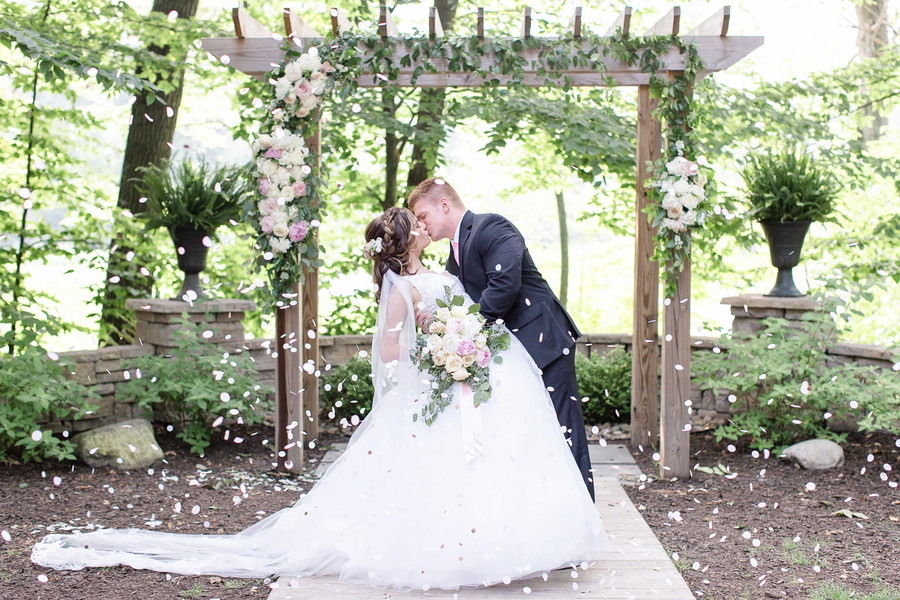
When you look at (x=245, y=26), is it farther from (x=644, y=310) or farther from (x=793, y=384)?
(x=793, y=384)

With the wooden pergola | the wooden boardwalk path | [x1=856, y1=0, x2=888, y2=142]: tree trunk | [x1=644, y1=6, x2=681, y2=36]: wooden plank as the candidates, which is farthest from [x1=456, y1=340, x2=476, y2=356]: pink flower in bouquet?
[x1=856, y1=0, x2=888, y2=142]: tree trunk

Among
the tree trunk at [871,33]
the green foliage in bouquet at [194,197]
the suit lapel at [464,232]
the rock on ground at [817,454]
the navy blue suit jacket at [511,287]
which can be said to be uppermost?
the tree trunk at [871,33]

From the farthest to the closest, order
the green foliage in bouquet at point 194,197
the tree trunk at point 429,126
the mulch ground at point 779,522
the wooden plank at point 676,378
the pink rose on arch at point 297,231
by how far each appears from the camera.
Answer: the tree trunk at point 429,126
the green foliage in bouquet at point 194,197
the wooden plank at point 676,378
the pink rose on arch at point 297,231
the mulch ground at point 779,522

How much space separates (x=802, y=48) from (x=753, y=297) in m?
6.92

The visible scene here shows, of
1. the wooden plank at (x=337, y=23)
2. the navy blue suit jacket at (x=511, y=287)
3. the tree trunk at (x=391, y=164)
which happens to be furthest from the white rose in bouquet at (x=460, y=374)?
the tree trunk at (x=391, y=164)

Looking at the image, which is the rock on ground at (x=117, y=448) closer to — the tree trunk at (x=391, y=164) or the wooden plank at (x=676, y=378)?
the wooden plank at (x=676, y=378)

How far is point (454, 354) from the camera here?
320 cm

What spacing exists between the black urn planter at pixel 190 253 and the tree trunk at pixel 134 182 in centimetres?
49

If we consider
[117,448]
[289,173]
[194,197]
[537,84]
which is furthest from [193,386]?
[537,84]

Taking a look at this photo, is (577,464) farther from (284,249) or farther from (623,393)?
(623,393)

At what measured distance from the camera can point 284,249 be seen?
4609 millimetres

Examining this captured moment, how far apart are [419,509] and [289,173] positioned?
2.29 meters

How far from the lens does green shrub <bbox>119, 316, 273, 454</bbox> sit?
16.9 ft

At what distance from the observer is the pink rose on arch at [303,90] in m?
4.51
